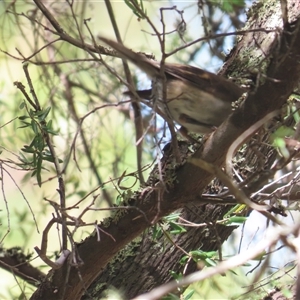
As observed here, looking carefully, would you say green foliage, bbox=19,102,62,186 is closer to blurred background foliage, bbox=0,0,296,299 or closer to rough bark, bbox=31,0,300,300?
rough bark, bbox=31,0,300,300

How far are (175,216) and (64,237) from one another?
1.19 feet

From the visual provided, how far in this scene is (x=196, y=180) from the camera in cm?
152

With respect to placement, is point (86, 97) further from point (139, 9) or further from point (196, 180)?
point (139, 9)

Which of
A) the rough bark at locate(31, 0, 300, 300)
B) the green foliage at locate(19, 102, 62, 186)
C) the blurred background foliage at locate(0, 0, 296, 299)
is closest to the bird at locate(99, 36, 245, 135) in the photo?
the rough bark at locate(31, 0, 300, 300)

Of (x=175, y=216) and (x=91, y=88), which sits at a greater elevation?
(x=91, y=88)

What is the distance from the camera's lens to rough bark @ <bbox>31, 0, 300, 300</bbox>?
130cm

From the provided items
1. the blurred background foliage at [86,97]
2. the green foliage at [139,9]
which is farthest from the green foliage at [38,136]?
the blurred background foliage at [86,97]

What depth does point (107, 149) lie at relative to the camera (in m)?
3.07

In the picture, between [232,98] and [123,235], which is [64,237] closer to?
[123,235]

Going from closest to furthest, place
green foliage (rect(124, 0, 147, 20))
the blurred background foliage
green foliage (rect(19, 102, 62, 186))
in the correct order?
green foliage (rect(124, 0, 147, 20)), green foliage (rect(19, 102, 62, 186)), the blurred background foliage

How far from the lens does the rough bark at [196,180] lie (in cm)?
130

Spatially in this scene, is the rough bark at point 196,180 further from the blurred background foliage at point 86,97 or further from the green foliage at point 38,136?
the blurred background foliage at point 86,97

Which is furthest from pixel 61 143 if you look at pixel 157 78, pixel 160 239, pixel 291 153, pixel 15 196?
pixel 291 153

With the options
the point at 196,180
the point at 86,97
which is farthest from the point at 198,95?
the point at 86,97
